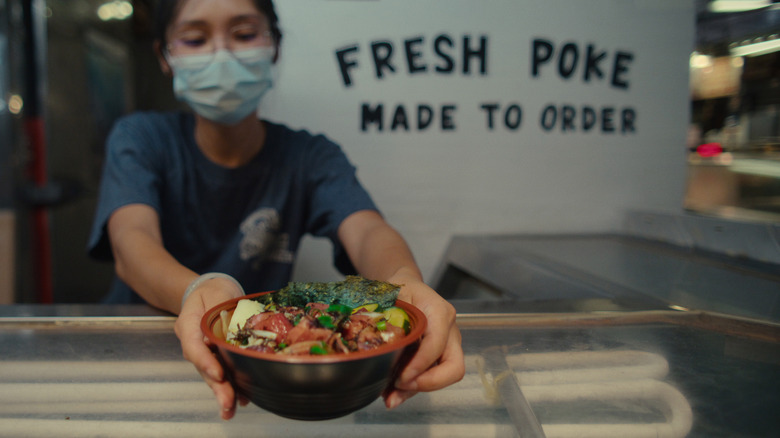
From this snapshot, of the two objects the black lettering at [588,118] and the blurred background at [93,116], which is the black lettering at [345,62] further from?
the black lettering at [588,118]

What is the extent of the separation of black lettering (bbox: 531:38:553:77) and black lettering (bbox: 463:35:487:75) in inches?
5.8

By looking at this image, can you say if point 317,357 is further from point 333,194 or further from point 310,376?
point 333,194

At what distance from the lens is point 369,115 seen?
4.76 ft

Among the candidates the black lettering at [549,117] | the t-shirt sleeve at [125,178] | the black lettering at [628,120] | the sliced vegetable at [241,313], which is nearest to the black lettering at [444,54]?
the black lettering at [549,117]

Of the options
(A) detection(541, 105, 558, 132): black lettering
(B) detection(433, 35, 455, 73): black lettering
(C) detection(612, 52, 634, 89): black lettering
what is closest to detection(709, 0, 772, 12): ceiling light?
(C) detection(612, 52, 634, 89): black lettering

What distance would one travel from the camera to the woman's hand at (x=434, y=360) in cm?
56

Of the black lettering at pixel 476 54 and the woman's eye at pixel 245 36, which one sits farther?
the black lettering at pixel 476 54

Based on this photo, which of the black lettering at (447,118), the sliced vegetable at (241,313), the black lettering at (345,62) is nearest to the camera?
the sliced vegetable at (241,313)

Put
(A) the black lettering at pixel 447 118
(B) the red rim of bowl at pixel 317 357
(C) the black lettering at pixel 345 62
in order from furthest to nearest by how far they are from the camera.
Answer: (A) the black lettering at pixel 447 118 < (C) the black lettering at pixel 345 62 < (B) the red rim of bowl at pixel 317 357

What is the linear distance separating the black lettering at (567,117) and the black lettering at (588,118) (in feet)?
0.10

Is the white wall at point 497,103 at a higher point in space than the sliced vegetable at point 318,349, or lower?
higher

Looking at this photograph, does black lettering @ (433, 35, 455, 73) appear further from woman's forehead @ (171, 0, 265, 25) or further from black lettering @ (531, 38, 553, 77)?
woman's forehead @ (171, 0, 265, 25)

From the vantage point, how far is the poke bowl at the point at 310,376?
450mm

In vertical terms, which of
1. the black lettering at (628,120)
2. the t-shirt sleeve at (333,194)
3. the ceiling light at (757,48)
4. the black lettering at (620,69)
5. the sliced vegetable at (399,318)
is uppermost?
the ceiling light at (757,48)
